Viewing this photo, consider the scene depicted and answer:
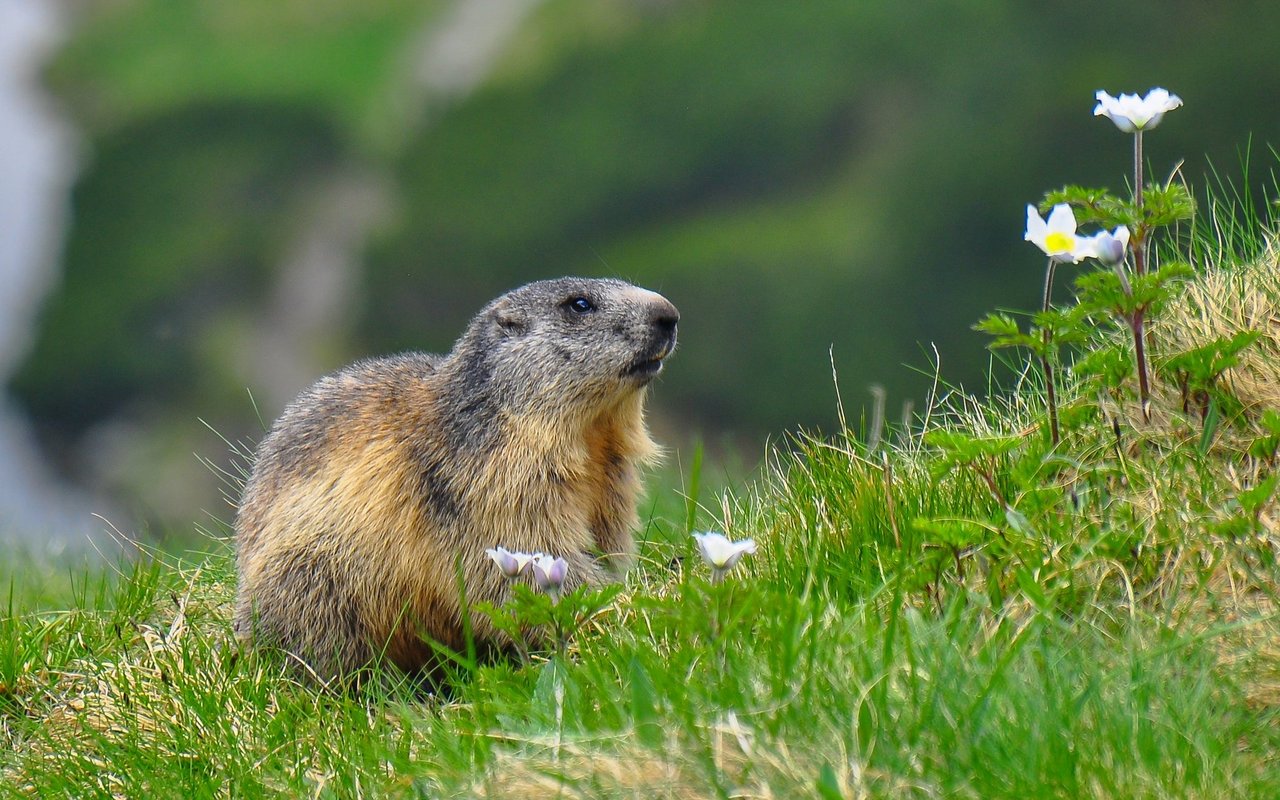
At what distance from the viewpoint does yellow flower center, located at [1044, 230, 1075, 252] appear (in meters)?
4.09

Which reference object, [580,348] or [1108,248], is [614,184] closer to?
[580,348]

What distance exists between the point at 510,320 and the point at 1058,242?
2.31m

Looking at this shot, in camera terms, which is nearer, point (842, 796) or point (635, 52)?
point (842, 796)

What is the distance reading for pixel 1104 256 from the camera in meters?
3.95

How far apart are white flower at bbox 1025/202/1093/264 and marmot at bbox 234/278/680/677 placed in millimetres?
1674

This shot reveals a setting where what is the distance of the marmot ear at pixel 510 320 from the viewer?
18.4 ft

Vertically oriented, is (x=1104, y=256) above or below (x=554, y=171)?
below

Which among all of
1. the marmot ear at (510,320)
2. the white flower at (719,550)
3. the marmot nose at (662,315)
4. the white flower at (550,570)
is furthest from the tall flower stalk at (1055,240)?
the marmot ear at (510,320)

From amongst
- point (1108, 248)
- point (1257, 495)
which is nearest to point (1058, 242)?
point (1108, 248)

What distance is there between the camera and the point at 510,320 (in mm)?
5629

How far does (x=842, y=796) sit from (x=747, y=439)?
12.5 meters

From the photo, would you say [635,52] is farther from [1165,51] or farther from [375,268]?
[1165,51]

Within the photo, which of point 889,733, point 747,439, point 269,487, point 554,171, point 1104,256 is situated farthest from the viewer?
point 554,171

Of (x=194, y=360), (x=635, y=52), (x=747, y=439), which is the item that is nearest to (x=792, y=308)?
(x=747, y=439)
